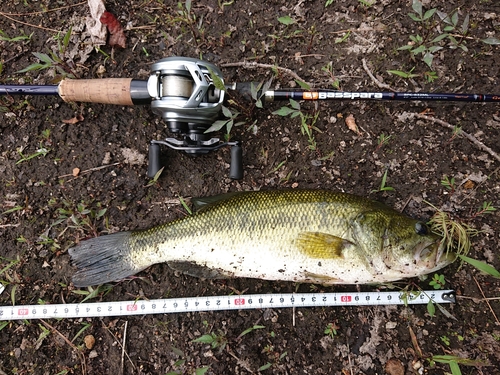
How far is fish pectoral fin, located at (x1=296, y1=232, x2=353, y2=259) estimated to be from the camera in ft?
8.74

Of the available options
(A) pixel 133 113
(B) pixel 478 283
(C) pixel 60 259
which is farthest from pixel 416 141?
(C) pixel 60 259

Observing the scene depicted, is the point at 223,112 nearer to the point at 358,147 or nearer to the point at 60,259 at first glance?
the point at 358,147

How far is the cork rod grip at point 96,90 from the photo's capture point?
2926mm

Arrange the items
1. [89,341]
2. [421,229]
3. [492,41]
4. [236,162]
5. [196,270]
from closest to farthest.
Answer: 1. [421,229]
2. [196,270]
3. [236,162]
4. [89,341]
5. [492,41]

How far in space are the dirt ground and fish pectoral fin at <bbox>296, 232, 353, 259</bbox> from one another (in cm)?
65

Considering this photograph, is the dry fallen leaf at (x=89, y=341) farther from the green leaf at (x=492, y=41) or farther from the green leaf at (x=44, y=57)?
the green leaf at (x=492, y=41)

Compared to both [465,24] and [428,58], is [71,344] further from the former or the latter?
[465,24]

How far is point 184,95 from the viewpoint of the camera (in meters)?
2.67

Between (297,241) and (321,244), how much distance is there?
183mm

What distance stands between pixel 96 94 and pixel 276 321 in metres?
2.55

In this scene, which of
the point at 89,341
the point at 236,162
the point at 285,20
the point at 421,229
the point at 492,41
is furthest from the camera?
the point at 285,20

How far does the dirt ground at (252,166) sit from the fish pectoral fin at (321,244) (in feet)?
2.13

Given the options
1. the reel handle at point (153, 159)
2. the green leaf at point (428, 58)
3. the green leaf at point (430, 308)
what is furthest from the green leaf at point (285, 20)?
the green leaf at point (430, 308)

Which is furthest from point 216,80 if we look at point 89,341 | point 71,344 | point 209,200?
point 71,344
